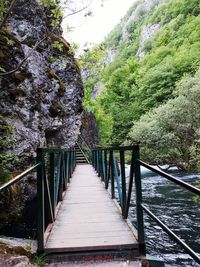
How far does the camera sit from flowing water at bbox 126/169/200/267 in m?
6.73

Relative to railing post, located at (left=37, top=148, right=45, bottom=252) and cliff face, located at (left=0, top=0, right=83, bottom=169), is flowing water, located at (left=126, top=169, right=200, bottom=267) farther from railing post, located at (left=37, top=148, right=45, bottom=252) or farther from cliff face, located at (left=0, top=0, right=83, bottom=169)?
cliff face, located at (left=0, top=0, right=83, bottom=169)

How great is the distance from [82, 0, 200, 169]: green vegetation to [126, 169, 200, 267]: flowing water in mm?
3164

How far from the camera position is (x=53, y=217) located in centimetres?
431

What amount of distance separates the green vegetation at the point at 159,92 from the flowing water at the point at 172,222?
3.16 meters

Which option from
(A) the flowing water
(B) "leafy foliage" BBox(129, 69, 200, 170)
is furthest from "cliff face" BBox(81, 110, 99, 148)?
(A) the flowing water

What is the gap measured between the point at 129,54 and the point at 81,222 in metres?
91.5

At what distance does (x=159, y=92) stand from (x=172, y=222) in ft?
111

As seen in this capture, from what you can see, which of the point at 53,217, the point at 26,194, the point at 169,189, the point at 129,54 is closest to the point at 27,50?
the point at 26,194

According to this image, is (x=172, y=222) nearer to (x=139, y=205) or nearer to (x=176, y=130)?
(x=139, y=205)

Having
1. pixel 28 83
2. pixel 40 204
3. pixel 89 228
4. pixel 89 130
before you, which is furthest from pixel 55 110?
pixel 89 130

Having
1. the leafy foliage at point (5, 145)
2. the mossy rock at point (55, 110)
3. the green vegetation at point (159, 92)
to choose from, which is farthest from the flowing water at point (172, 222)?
the mossy rock at point (55, 110)

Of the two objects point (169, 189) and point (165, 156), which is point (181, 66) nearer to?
point (165, 156)

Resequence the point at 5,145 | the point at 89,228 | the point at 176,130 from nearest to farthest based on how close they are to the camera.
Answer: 1. the point at 89,228
2. the point at 5,145
3. the point at 176,130

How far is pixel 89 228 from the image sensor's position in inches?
159
